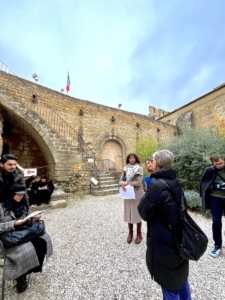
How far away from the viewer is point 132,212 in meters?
2.57

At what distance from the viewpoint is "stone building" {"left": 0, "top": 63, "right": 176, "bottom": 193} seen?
5.81 metres

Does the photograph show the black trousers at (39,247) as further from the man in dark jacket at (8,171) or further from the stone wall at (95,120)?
the stone wall at (95,120)

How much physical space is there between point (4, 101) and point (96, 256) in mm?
5804

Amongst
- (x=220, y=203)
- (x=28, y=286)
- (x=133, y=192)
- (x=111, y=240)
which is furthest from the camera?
(x=111, y=240)

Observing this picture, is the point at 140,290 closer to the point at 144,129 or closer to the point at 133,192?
the point at 133,192

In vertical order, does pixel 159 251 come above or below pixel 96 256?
above

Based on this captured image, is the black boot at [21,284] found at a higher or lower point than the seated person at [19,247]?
lower

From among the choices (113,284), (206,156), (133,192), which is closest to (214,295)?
(113,284)

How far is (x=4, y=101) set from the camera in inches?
199

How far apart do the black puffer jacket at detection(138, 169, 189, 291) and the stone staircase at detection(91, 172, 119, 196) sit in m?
5.51

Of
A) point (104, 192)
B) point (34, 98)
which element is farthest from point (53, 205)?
point (34, 98)

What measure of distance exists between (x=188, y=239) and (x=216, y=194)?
1637 mm

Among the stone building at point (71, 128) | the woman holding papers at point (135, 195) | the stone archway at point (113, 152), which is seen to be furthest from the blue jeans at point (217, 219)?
the stone archway at point (113, 152)

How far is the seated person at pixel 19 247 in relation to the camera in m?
1.46
